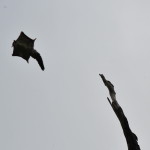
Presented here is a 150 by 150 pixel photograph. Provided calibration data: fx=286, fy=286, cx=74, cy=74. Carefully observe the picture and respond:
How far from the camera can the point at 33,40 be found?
15.5 metres

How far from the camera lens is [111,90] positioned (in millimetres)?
9641

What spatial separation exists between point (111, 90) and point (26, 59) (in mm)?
7319

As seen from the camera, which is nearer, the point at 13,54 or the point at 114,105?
the point at 114,105

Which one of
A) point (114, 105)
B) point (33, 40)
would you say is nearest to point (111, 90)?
point (114, 105)

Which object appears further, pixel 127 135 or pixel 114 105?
pixel 114 105

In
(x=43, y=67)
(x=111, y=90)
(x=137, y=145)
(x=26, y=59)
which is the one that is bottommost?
(x=137, y=145)

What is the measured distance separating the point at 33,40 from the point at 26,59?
1114mm

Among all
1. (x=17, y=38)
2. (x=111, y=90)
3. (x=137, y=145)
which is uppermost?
(x=17, y=38)

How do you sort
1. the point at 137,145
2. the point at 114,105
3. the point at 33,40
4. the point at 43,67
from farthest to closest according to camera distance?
the point at 33,40, the point at 43,67, the point at 114,105, the point at 137,145

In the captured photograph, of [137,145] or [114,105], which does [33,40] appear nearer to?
[114,105]

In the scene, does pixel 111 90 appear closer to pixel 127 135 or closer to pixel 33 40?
pixel 127 135

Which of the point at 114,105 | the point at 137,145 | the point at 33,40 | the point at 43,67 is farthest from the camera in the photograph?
the point at 33,40

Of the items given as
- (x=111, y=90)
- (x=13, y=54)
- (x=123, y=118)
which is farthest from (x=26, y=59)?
(x=123, y=118)

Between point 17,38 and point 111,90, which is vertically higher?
point 17,38
